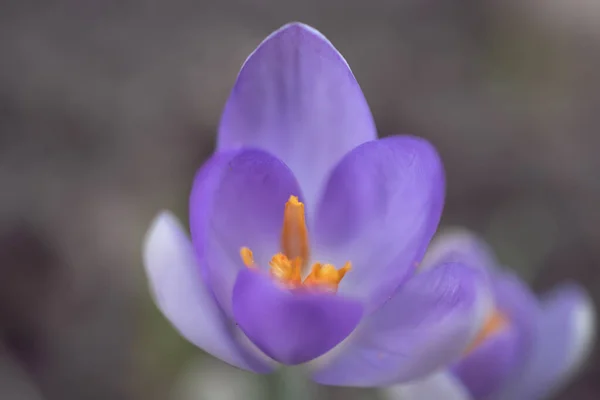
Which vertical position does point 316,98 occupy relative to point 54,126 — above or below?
below

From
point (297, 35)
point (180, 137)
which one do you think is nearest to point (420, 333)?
point (297, 35)

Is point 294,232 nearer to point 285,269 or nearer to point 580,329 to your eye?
point 285,269

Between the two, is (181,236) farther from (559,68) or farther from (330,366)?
(559,68)

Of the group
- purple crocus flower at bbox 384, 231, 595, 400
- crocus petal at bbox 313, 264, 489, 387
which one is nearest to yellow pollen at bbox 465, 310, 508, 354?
purple crocus flower at bbox 384, 231, 595, 400

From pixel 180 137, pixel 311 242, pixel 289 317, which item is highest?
pixel 180 137

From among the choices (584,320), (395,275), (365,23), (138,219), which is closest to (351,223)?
(395,275)

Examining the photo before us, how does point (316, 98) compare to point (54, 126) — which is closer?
point (316, 98)

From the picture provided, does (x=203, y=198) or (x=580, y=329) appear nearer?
(x=203, y=198)
